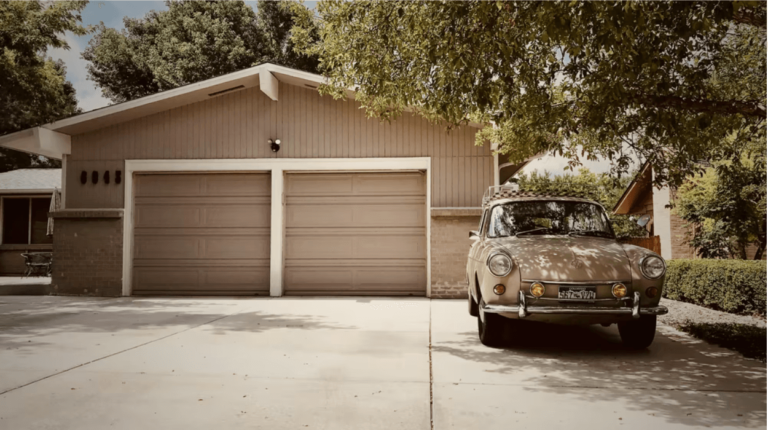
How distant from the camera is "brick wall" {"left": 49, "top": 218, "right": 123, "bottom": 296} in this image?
1288 cm

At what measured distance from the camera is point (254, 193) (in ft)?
43.0

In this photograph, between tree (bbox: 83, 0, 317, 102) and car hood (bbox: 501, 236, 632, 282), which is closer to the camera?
car hood (bbox: 501, 236, 632, 282)

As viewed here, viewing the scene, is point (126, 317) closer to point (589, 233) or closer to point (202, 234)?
point (202, 234)

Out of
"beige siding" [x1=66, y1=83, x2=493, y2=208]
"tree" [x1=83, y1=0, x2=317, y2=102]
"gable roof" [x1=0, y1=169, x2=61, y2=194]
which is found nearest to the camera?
"beige siding" [x1=66, y1=83, x2=493, y2=208]

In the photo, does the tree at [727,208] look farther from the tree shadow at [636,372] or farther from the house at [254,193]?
the tree shadow at [636,372]

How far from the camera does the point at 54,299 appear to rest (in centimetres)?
1209

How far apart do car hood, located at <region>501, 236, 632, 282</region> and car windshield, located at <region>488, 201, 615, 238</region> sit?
737mm

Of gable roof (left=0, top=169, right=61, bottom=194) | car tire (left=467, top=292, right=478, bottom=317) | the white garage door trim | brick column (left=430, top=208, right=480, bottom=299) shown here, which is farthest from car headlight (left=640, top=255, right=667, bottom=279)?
gable roof (left=0, top=169, right=61, bottom=194)

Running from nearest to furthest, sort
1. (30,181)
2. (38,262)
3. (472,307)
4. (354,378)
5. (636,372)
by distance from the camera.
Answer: (354,378)
(636,372)
(472,307)
(38,262)
(30,181)

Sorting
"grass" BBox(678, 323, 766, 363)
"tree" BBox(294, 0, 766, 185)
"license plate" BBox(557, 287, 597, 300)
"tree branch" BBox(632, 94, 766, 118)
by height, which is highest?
"tree" BBox(294, 0, 766, 185)

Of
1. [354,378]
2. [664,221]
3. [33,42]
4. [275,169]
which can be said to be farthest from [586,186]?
[354,378]

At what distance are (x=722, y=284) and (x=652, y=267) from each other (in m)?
5.68

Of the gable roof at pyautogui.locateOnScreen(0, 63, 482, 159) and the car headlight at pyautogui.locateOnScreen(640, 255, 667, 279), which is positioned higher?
the gable roof at pyautogui.locateOnScreen(0, 63, 482, 159)

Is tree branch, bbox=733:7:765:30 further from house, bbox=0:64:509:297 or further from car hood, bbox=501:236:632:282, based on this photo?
house, bbox=0:64:509:297
